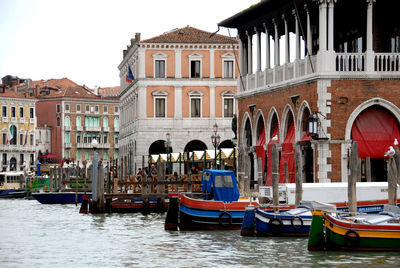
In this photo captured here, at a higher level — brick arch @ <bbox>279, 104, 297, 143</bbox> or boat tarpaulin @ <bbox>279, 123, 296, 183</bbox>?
brick arch @ <bbox>279, 104, 297, 143</bbox>

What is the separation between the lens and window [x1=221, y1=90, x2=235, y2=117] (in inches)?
2319

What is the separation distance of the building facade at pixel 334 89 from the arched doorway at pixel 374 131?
0.03 metres

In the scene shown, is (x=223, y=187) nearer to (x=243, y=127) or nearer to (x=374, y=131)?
(x=374, y=131)

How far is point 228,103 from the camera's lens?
5919 centimetres

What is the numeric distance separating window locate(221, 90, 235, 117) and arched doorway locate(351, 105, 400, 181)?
2951 centimetres

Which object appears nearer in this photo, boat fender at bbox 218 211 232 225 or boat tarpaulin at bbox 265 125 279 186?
boat fender at bbox 218 211 232 225

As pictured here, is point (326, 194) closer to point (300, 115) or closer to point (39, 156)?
point (300, 115)

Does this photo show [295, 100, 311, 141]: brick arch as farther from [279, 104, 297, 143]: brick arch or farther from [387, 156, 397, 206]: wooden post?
[387, 156, 397, 206]: wooden post

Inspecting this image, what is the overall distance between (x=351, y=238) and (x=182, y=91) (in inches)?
1569

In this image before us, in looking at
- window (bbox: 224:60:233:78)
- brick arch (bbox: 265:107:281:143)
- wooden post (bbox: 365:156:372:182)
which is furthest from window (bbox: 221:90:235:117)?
wooden post (bbox: 365:156:372:182)

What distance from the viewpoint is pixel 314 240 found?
20.0 meters

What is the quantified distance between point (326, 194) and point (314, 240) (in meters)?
4.97

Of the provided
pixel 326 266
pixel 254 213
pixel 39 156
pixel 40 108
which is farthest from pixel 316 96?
pixel 40 108

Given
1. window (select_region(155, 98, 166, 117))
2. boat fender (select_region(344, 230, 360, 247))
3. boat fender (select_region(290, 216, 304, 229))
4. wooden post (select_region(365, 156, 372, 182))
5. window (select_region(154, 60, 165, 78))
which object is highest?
window (select_region(154, 60, 165, 78))
